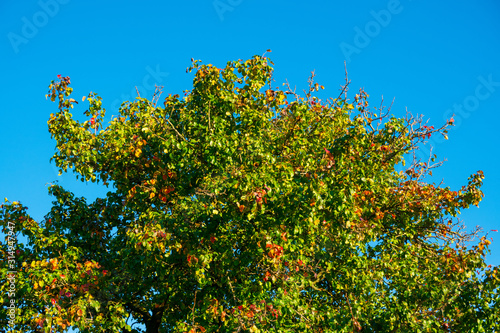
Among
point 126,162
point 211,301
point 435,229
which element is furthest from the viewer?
point 435,229

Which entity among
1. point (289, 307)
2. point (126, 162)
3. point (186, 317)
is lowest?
point (289, 307)

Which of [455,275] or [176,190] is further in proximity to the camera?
[455,275]

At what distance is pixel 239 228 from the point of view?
15664 mm

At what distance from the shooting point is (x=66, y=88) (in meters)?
16.8

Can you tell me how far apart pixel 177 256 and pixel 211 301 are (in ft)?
5.57

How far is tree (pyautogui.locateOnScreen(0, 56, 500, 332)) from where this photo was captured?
14430 millimetres

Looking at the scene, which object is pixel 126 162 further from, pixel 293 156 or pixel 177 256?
pixel 293 156

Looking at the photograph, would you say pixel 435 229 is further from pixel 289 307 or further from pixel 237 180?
pixel 237 180

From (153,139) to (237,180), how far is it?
3.72 metres

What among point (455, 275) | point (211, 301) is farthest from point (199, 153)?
point (455, 275)

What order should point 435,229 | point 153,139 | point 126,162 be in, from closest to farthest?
point 153,139 < point 126,162 < point 435,229

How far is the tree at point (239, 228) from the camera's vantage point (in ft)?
47.3

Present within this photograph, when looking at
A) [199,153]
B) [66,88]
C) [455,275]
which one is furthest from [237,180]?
[455,275]

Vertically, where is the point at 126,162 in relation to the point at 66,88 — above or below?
below
